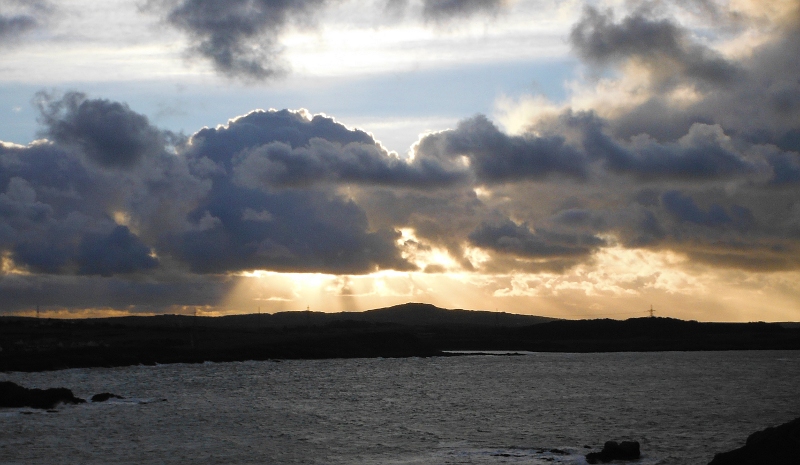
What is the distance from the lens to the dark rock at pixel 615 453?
41.0 m

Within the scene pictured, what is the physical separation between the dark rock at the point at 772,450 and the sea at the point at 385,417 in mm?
7902

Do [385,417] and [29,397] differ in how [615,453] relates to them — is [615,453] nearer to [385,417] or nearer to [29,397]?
[385,417]

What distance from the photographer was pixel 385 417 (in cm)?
6494

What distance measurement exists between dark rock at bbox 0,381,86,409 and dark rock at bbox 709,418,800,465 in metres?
51.7

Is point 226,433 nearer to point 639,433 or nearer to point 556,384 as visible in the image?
point 639,433

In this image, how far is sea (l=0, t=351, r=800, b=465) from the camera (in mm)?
46062

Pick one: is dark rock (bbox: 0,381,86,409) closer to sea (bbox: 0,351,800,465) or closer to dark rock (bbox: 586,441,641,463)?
sea (bbox: 0,351,800,465)

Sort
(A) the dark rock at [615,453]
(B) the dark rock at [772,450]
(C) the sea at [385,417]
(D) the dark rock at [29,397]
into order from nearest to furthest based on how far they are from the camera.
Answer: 1. (B) the dark rock at [772,450]
2. (A) the dark rock at [615,453]
3. (C) the sea at [385,417]
4. (D) the dark rock at [29,397]

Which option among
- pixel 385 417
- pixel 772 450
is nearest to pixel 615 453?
pixel 772 450

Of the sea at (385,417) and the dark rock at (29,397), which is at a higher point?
the dark rock at (29,397)

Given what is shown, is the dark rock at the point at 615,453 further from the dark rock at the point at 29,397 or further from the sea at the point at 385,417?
the dark rock at the point at 29,397

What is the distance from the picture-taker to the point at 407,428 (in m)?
57.8

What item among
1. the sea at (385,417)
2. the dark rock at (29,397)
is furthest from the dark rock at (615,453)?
the dark rock at (29,397)

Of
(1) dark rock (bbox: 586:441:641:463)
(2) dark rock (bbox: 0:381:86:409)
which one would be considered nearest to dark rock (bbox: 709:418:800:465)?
(1) dark rock (bbox: 586:441:641:463)
